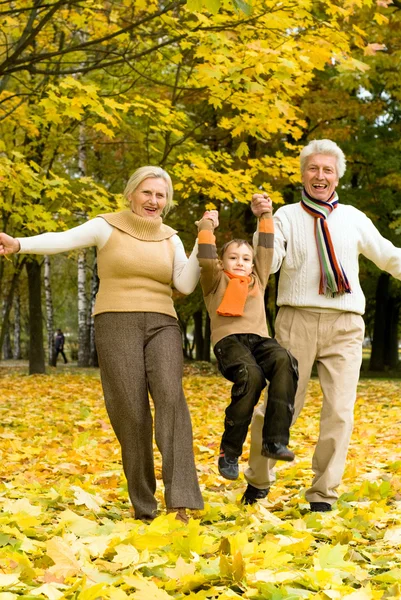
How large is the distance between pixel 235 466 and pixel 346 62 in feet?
17.1

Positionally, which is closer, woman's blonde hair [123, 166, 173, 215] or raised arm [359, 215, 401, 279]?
woman's blonde hair [123, 166, 173, 215]

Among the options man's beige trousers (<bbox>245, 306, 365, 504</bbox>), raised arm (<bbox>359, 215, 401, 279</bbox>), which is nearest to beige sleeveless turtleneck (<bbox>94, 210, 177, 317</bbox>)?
man's beige trousers (<bbox>245, 306, 365, 504</bbox>)

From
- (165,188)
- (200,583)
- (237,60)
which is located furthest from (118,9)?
(200,583)

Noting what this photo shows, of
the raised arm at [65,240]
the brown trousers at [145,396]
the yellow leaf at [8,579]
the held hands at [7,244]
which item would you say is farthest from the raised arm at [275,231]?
the yellow leaf at [8,579]

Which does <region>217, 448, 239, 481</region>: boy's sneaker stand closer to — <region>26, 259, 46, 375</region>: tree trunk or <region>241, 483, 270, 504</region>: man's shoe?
<region>241, 483, 270, 504</region>: man's shoe

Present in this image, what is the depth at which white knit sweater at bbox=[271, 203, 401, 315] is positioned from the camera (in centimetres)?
485

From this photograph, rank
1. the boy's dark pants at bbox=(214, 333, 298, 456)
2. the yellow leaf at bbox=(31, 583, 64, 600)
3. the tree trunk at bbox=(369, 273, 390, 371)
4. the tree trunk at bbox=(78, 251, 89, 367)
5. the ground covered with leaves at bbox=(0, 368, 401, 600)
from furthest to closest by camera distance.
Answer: the tree trunk at bbox=(369, 273, 390, 371) → the tree trunk at bbox=(78, 251, 89, 367) → the boy's dark pants at bbox=(214, 333, 298, 456) → the ground covered with leaves at bbox=(0, 368, 401, 600) → the yellow leaf at bbox=(31, 583, 64, 600)

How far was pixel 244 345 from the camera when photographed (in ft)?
15.0

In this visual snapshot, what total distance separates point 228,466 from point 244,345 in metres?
0.68

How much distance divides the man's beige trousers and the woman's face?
3.35ft

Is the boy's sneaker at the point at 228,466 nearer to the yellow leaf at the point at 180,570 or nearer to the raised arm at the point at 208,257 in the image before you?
the raised arm at the point at 208,257

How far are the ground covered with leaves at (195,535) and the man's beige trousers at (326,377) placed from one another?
24cm

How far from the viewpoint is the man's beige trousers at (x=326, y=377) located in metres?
4.80

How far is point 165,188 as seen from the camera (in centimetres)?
470
